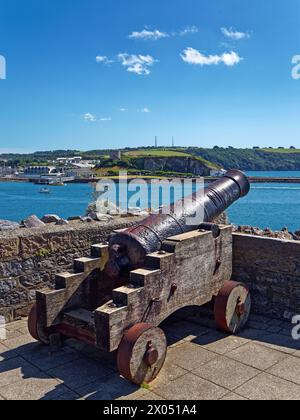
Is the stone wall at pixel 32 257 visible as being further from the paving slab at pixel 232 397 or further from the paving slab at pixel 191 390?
the paving slab at pixel 232 397

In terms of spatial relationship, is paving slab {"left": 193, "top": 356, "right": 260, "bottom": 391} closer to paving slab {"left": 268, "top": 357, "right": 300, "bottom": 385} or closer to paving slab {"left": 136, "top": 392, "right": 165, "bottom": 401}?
paving slab {"left": 268, "top": 357, "right": 300, "bottom": 385}

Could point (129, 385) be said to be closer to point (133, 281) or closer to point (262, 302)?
point (133, 281)

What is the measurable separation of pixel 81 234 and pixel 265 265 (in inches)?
84.4

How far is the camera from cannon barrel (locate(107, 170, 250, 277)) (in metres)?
3.91

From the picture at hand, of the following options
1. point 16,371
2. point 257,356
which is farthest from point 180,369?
point 16,371

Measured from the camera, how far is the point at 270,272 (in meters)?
4.91

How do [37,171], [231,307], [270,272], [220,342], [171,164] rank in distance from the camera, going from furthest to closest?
1. [37,171]
2. [171,164]
3. [270,272]
4. [231,307]
5. [220,342]

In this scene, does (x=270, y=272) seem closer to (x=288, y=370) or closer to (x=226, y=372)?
(x=288, y=370)

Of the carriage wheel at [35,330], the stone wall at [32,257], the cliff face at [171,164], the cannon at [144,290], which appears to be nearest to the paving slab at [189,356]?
the cannon at [144,290]

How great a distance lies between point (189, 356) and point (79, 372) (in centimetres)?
95

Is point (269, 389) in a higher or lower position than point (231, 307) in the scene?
lower

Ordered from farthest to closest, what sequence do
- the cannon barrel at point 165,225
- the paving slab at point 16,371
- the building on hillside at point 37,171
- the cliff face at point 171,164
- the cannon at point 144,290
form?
the building on hillside at point 37,171 < the cliff face at point 171,164 < the cannon barrel at point 165,225 < the paving slab at point 16,371 < the cannon at point 144,290

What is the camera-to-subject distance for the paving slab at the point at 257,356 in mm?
3673

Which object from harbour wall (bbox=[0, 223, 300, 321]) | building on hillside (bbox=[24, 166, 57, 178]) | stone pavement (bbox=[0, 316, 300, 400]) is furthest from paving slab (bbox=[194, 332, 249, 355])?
building on hillside (bbox=[24, 166, 57, 178])
